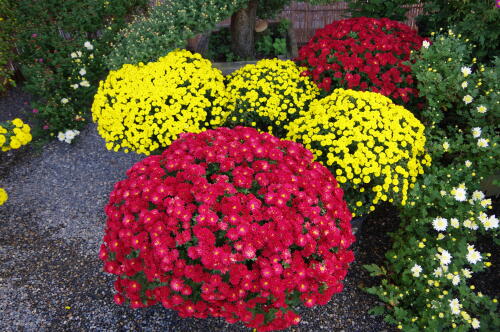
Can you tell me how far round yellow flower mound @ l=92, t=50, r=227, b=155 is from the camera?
3.17m

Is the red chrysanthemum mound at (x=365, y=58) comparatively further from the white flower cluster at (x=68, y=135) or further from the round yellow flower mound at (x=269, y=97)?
the white flower cluster at (x=68, y=135)

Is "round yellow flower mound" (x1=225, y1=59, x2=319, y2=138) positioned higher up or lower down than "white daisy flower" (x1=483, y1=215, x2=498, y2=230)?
higher up

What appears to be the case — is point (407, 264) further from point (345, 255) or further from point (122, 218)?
point (122, 218)

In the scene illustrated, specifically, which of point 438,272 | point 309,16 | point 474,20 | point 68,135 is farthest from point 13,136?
point 309,16

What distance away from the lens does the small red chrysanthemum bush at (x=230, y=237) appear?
1.96m

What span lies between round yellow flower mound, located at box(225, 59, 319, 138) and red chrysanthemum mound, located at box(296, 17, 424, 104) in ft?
0.57

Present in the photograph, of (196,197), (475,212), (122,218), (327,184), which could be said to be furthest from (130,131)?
(475,212)

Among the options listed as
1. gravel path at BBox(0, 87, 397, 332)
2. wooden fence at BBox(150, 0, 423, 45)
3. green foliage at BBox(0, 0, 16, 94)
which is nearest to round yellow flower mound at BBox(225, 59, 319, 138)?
gravel path at BBox(0, 87, 397, 332)

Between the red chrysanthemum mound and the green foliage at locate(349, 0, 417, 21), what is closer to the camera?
the red chrysanthemum mound

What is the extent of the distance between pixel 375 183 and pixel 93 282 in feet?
7.30

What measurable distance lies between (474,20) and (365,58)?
1.07 m

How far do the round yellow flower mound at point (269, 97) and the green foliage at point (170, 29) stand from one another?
24.0 inches

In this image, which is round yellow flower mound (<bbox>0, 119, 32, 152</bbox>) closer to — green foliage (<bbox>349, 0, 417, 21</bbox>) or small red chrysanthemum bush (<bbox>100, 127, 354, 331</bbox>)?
small red chrysanthemum bush (<bbox>100, 127, 354, 331</bbox>)

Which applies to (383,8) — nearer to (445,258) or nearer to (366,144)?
(366,144)
